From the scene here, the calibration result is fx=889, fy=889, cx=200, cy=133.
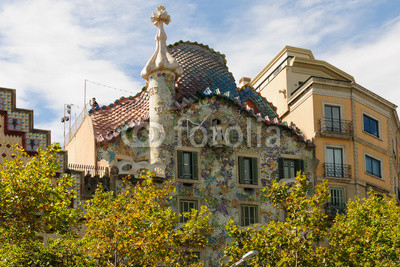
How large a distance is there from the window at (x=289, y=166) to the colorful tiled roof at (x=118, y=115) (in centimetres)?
644

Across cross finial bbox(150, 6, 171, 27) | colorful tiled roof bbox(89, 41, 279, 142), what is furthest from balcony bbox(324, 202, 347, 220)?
cross finial bbox(150, 6, 171, 27)

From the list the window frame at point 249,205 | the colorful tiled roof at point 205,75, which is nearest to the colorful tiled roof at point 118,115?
the colorful tiled roof at point 205,75

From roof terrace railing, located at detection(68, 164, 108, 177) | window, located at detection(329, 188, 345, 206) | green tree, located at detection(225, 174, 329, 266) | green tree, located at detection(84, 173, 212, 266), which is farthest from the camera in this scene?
window, located at detection(329, 188, 345, 206)

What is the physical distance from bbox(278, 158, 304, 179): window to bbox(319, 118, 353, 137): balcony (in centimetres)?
197

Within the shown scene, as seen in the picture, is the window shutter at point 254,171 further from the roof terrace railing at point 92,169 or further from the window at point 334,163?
the roof terrace railing at point 92,169

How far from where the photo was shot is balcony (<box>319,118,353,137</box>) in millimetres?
40844

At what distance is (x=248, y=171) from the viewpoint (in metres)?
39.0

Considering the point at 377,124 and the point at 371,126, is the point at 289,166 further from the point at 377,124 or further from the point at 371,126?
the point at 377,124

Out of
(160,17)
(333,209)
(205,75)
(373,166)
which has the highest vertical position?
(160,17)

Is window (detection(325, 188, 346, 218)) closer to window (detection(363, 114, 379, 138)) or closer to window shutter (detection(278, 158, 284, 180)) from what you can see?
window shutter (detection(278, 158, 284, 180))

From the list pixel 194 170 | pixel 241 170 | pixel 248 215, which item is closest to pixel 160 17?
pixel 194 170

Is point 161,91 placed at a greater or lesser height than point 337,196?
greater

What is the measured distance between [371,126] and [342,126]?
2.30m

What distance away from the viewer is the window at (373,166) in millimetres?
41812
